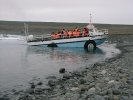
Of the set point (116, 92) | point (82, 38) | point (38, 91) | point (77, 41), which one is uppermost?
point (82, 38)

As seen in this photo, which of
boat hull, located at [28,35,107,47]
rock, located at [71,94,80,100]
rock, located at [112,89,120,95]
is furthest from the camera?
boat hull, located at [28,35,107,47]

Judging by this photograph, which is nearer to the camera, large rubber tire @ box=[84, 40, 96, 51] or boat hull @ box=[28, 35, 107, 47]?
boat hull @ box=[28, 35, 107, 47]

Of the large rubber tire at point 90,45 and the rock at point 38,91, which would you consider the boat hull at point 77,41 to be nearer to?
the large rubber tire at point 90,45

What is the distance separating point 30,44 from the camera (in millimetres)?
38094

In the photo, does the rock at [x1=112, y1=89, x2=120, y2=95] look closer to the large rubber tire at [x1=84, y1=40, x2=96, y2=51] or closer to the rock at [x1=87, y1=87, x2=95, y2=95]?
the rock at [x1=87, y1=87, x2=95, y2=95]

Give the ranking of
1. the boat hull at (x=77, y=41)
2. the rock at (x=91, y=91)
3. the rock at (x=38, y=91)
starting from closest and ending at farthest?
the rock at (x=91, y=91), the rock at (x=38, y=91), the boat hull at (x=77, y=41)

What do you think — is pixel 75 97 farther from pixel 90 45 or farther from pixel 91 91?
pixel 90 45

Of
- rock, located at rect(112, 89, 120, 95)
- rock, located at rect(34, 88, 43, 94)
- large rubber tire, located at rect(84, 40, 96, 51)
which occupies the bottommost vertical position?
rock, located at rect(34, 88, 43, 94)

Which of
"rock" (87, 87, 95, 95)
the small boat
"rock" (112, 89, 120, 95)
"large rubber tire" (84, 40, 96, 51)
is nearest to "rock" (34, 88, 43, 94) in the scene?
"rock" (87, 87, 95, 95)

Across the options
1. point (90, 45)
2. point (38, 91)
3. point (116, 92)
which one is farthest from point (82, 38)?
point (116, 92)

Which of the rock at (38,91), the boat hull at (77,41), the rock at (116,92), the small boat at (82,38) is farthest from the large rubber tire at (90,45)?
the rock at (116,92)

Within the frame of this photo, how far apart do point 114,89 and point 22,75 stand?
871 cm

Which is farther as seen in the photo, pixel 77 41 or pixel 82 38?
pixel 77 41

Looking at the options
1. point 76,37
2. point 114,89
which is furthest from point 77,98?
point 76,37
